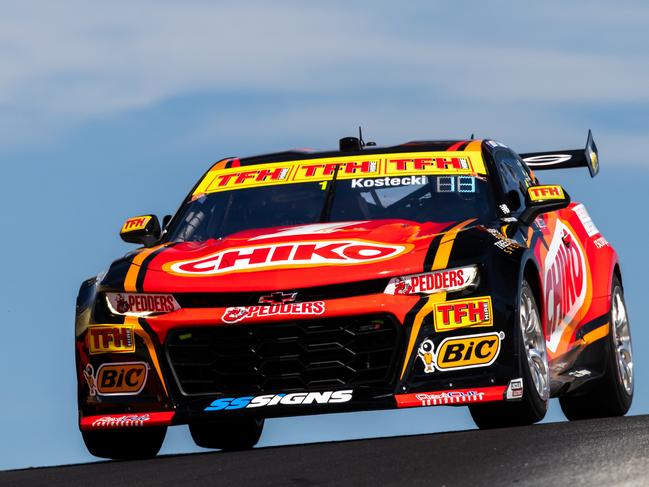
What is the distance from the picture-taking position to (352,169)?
999 centimetres

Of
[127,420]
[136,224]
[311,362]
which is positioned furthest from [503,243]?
[136,224]

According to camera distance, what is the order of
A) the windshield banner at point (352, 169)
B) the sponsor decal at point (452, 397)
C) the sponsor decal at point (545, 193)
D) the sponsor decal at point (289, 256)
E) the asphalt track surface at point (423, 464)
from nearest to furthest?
the asphalt track surface at point (423, 464)
the sponsor decal at point (452, 397)
the sponsor decal at point (289, 256)
the sponsor decal at point (545, 193)
the windshield banner at point (352, 169)

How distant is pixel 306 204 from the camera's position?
977 cm

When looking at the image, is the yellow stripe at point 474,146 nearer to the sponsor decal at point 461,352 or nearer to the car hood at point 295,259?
the car hood at point 295,259

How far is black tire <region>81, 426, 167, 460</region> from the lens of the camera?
8.94 m

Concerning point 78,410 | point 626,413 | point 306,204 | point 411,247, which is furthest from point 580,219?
point 78,410

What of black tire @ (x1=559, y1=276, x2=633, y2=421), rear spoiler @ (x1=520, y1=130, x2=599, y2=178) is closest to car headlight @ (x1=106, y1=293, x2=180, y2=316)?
black tire @ (x1=559, y1=276, x2=633, y2=421)

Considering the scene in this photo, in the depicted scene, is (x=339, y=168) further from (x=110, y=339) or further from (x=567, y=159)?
(x=567, y=159)

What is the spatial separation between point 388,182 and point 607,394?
82.3 inches

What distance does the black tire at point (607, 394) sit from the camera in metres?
10.5

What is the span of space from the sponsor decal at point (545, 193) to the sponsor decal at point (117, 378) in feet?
8.08

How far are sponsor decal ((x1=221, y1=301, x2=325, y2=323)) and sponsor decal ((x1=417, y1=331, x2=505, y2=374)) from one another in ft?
1.84

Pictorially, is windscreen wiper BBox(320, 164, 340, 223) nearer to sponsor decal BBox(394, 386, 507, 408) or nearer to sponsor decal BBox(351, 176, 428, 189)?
sponsor decal BBox(351, 176, 428, 189)

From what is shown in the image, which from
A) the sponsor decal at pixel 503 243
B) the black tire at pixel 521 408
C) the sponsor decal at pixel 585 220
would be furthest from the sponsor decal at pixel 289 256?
the sponsor decal at pixel 585 220
